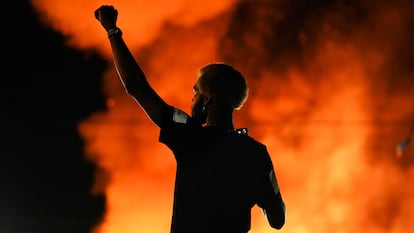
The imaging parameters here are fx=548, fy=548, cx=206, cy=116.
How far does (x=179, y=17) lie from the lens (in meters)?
6.16

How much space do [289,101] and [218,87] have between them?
15.9 ft

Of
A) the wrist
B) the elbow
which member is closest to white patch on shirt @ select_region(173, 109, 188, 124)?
the wrist

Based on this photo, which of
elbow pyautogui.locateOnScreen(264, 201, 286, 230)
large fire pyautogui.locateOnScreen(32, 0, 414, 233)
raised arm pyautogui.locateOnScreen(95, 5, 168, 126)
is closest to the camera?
raised arm pyautogui.locateOnScreen(95, 5, 168, 126)

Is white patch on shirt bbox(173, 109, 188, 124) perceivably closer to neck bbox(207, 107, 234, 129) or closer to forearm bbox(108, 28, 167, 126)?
forearm bbox(108, 28, 167, 126)

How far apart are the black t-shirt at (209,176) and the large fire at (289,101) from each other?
457 centimetres

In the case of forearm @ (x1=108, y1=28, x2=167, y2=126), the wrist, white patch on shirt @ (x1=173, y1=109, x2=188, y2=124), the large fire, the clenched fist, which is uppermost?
the large fire

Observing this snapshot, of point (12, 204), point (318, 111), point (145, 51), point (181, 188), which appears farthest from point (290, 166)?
point (181, 188)

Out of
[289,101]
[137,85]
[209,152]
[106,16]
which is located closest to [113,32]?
[106,16]

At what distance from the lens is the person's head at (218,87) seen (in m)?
1.67

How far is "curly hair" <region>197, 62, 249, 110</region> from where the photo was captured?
1.67 meters

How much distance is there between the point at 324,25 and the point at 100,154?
2.98 metres

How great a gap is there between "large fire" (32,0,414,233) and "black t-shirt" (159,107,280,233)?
4569mm

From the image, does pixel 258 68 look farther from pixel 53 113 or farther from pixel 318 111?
pixel 53 113

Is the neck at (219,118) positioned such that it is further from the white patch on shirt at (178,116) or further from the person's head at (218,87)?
the white patch on shirt at (178,116)
